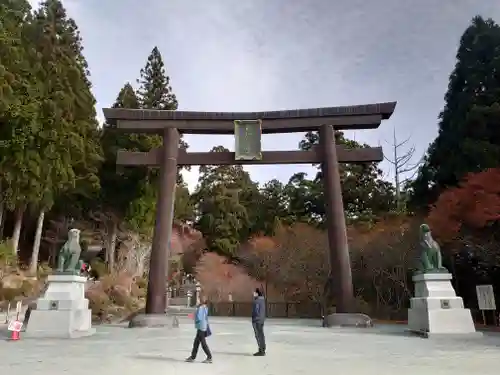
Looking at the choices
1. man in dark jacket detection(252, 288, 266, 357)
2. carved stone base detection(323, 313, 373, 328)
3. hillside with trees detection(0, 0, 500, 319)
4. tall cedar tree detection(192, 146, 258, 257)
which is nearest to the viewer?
man in dark jacket detection(252, 288, 266, 357)

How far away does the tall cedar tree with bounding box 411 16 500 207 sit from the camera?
21.4m

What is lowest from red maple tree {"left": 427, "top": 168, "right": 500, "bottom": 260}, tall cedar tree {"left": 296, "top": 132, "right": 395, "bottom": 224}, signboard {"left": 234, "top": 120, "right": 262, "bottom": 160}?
red maple tree {"left": 427, "top": 168, "right": 500, "bottom": 260}

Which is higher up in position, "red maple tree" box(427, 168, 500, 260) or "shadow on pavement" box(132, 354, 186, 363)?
"red maple tree" box(427, 168, 500, 260)

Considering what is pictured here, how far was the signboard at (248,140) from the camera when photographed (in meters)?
17.1

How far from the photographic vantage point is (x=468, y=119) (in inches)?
867

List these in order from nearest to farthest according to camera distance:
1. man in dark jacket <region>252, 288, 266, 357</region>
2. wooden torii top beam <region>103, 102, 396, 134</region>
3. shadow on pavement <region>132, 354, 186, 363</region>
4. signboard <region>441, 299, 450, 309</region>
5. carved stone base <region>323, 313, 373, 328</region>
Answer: shadow on pavement <region>132, 354, 186, 363</region>, man in dark jacket <region>252, 288, 266, 357</region>, signboard <region>441, 299, 450, 309</region>, carved stone base <region>323, 313, 373, 328</region>, wooden torii top beam <region>103, 102, 396, 134</region>

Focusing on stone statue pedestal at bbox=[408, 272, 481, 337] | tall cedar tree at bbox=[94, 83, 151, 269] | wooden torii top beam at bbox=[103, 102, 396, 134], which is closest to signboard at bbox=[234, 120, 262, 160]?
wooden torii top beam at bbox=[103, 102, 396, 134]

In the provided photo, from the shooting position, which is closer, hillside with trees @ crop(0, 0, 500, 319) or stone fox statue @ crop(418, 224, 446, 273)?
stone fox statue @ crop(418, 224, 446, 273)

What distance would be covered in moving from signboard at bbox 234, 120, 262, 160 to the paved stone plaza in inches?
286

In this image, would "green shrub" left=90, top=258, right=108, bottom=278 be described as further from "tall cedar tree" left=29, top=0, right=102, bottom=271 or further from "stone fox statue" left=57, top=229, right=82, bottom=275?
"stone fox statue" left=57, top=229, right=82, bottom=275

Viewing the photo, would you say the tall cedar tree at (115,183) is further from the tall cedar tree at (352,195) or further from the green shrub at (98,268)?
the tall cedar tree at (352,195)

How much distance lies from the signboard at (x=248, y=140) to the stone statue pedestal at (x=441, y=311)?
7.43 m

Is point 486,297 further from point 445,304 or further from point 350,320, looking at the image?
point 350,320

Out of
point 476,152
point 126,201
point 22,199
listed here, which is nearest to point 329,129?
point 476,152
